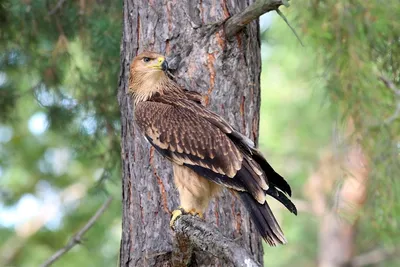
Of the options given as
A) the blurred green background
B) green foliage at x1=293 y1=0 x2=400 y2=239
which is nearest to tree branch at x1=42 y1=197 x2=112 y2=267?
the blurred green background

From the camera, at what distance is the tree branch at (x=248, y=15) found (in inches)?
149

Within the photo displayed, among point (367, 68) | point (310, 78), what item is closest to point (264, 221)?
point (367, 68)

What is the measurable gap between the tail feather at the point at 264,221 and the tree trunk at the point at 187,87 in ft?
1.45

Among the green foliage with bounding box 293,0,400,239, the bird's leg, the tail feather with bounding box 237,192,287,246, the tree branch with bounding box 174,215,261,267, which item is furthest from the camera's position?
the green foliage with bounding box 293,0,400,239

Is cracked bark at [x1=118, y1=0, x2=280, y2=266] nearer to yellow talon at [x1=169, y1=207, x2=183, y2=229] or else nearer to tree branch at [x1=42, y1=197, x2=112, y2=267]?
yellow talon at [x1=169, y1=207, x2=183, y2=229]

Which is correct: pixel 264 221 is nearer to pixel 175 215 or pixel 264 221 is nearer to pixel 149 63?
pixel 175 215

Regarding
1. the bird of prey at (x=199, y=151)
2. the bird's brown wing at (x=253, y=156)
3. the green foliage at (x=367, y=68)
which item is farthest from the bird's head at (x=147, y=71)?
the green foliage at (x=367, y=68)

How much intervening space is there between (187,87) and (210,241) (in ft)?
4.02

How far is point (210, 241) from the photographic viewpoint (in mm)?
3309

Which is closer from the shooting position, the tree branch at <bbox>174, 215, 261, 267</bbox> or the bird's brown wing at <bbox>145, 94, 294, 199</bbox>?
the tree branch at <bbox>174, 215, 261, 267</bbox>

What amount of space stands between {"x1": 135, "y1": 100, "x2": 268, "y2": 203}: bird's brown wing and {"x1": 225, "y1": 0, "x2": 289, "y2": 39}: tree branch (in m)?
0.52

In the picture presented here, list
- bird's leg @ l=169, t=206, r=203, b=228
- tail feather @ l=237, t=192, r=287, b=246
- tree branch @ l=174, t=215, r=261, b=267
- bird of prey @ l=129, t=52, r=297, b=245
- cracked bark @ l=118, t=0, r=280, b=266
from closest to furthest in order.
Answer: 1. tree branch @ l=174, t=215, r=261, b=267
2. tail feather @ l=237, t=192, r=287, b=246
3. bird of prey @ l=129, t=52, r=297, b=245
4. bird's leg @ l=169, t=206, r=203, b=228
5. cracked bark @ l=118, t=0, r=280, b=266

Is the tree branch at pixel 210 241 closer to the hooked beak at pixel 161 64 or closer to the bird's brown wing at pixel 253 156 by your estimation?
A: the bird's brown wing at pixel 253 156

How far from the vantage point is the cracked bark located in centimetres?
408
